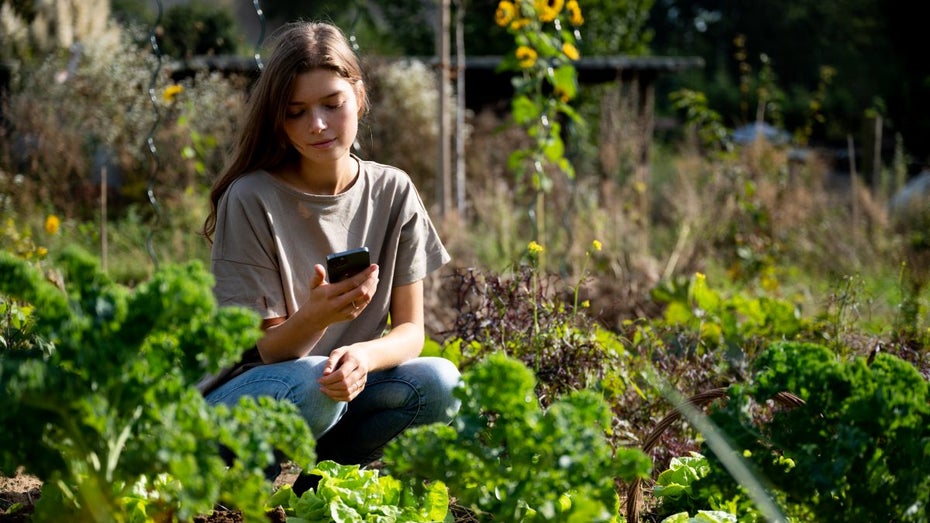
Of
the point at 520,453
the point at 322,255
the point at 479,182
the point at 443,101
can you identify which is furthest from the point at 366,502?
the point at 479,182

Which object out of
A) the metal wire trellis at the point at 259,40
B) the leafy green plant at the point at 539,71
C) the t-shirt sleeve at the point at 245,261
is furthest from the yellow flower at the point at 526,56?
the t-shirt sleeve at the point at 245,261

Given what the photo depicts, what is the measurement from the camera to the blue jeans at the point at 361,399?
208cm

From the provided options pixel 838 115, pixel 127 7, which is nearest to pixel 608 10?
pixel 838 115

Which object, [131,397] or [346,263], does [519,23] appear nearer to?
[346,263]

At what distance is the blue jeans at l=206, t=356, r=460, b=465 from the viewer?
6.82 feet

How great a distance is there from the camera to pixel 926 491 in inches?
55.4

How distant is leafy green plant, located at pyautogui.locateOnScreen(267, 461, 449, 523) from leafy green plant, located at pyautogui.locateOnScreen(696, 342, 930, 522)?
584mm

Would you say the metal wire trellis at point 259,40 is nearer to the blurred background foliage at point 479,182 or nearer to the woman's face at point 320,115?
the blurred background foliage at point 479,182

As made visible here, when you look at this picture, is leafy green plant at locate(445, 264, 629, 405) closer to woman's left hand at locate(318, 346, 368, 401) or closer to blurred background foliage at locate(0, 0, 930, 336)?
woman's left hand at locate(318, 346, 368, 401)

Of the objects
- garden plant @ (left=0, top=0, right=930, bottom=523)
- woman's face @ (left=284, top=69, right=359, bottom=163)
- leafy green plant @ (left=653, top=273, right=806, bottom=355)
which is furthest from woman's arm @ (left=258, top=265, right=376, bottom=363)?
leafy green plant @ (left=653, top=273, right=806, bottom=355)

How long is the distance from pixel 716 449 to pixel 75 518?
3.34ft

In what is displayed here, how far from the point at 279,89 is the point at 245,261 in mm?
413

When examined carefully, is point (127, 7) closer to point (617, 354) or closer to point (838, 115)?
point (838, 115)

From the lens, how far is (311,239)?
2297 millimetres
